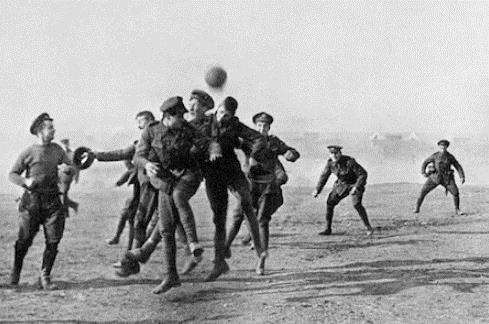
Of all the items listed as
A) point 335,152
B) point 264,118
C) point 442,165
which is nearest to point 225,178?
point 264,118

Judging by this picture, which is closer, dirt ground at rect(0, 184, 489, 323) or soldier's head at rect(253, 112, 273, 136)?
dirt ground at rect(0, 184, 489, 323)

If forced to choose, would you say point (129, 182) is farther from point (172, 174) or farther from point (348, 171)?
point (348, 171)

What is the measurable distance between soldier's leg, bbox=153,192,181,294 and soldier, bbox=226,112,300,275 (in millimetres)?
1595

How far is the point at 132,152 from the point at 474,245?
18.4 ft

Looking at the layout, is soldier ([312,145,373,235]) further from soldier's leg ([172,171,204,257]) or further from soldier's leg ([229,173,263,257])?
soldier's leg ([172,171,204,257])

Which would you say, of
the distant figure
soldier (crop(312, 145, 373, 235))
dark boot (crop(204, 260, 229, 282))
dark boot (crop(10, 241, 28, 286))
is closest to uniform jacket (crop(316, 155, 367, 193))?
soldier (crop(312, 145, 373, 235))

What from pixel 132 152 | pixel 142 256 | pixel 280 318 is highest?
pixel 132 152

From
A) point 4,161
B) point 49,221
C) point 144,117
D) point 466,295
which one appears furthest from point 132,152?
point 4,161

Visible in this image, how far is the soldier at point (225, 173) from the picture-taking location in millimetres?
7672

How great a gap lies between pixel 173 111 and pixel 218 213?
4.55 feet

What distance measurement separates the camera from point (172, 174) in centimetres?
715

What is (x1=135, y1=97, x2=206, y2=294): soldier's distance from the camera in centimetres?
707

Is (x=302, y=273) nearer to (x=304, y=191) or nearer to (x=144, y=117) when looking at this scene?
(x=144, y=117)

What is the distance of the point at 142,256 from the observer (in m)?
7.43
